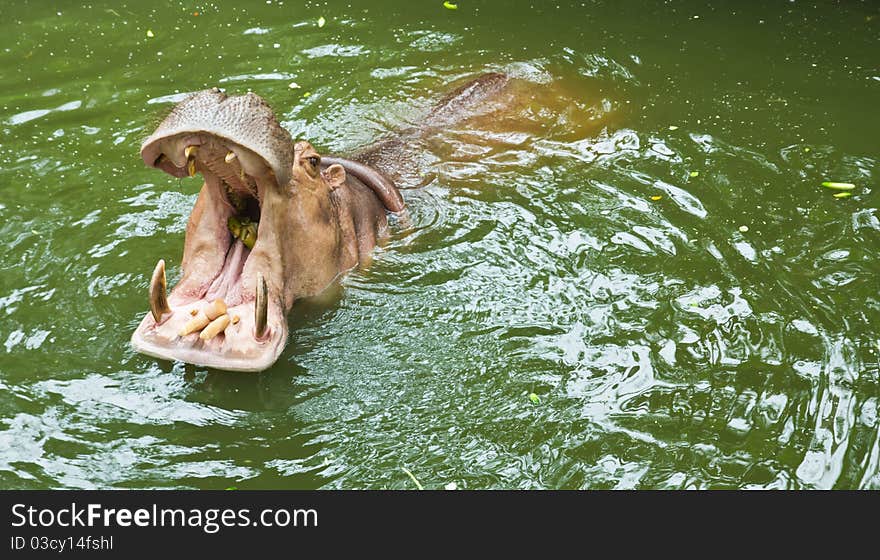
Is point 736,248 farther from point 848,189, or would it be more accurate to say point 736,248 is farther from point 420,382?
point 420,382

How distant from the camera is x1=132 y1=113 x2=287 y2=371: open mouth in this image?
471 centimetres

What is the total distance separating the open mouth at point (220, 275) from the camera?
15.4ft

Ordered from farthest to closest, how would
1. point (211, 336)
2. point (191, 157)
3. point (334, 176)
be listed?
point (334, 176), point (211, 336), point (191, 157)

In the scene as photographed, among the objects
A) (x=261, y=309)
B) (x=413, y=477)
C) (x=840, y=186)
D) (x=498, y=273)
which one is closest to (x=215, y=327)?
(x=261, y=309)

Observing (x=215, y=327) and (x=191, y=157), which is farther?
(x=215, y=327)

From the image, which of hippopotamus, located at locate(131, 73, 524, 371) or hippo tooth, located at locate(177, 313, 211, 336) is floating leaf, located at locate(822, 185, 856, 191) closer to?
hippopotamus, located at locate(131, 73, 524, 371)

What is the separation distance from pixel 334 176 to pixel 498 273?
3.48 ft

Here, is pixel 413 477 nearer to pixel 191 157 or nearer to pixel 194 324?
pixel 194 324

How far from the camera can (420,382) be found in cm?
504

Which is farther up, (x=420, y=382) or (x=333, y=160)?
(x=333, y=160)

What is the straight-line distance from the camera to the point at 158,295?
479cm

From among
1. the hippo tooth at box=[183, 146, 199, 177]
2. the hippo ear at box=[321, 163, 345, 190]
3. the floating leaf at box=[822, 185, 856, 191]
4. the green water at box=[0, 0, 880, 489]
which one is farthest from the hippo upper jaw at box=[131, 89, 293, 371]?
the floating leaf at box=[822, 185, 856, 191]

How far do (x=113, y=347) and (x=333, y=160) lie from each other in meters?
1.65

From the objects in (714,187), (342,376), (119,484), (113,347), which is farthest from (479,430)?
(714,187)
